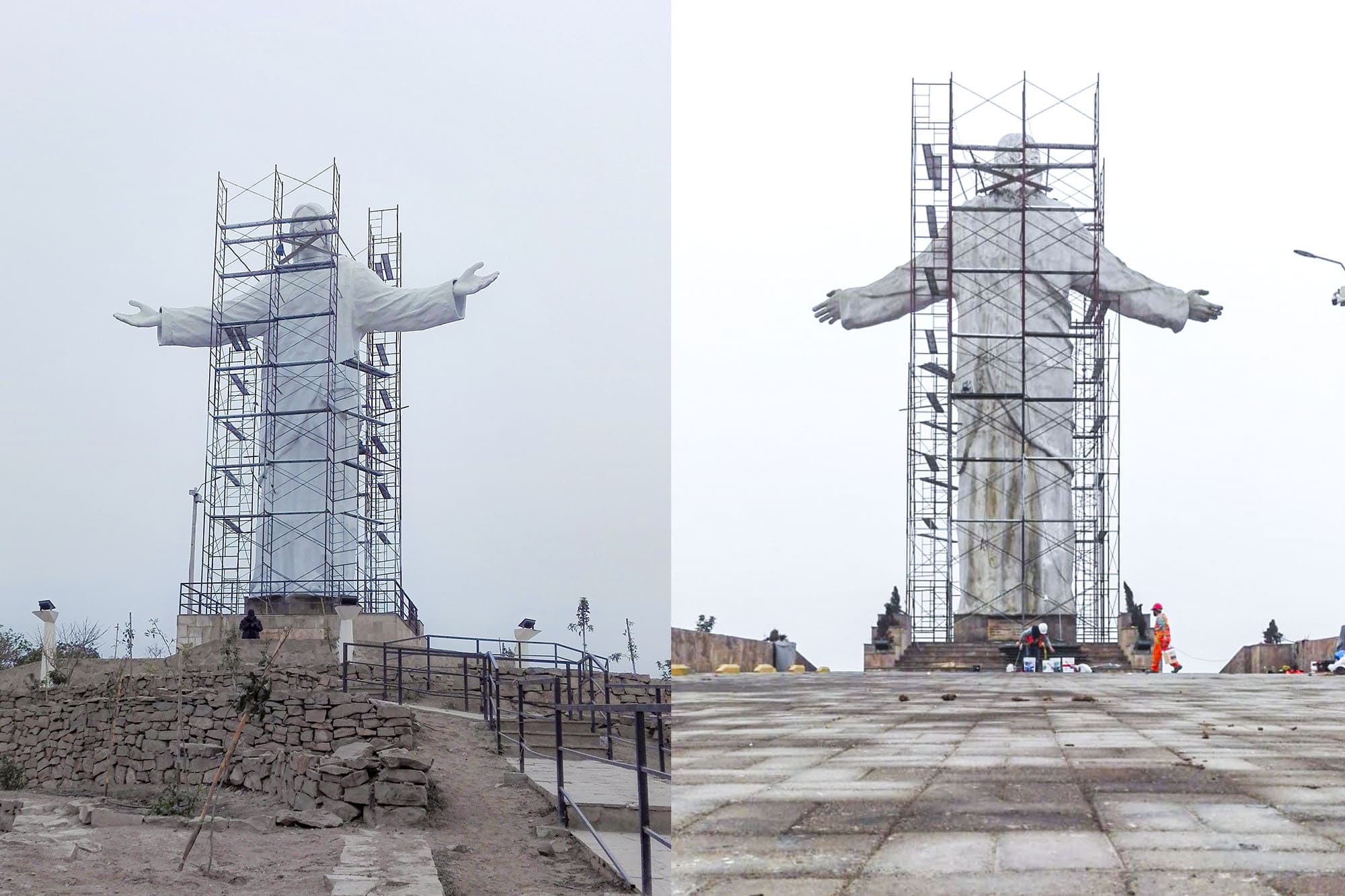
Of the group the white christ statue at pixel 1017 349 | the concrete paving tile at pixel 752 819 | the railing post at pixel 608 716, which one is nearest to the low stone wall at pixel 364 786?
the railing post at pixel 608 716

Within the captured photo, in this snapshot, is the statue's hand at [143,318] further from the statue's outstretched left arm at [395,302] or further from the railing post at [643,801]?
the railing post at [643,801]

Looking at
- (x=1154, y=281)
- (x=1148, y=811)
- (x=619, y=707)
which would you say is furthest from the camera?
(x=1154, y=281)

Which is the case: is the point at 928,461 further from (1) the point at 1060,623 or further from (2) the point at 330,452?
(2) the point at 330,452

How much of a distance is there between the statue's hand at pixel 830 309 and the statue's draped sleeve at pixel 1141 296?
3689mm

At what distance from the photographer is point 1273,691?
320 inches

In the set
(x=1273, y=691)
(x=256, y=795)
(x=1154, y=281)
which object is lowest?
(x=256, y=795)

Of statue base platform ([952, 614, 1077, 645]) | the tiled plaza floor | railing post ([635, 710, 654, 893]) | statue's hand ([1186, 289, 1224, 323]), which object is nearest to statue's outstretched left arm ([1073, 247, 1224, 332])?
statue's hand ([1186, 289, 1224, 323])

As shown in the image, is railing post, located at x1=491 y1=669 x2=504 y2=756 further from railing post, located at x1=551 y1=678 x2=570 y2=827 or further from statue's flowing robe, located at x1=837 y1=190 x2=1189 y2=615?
statue's flowing robe, located at x1=837 y1=190 x2=1189 y2=615

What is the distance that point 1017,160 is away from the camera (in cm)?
2273

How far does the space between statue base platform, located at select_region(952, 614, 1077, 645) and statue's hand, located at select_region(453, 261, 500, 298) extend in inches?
338

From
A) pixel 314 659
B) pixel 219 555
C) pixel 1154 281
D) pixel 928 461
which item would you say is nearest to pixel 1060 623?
pixel 928 461

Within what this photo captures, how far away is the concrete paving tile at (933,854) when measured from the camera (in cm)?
248

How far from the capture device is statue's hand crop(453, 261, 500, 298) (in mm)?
21672

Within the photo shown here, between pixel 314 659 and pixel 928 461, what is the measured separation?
402 inches
